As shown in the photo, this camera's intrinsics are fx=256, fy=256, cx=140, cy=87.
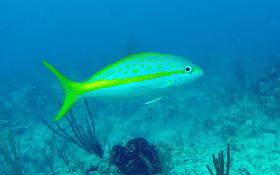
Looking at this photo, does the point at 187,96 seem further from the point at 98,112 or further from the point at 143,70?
the point at 143,70

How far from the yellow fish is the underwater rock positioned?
0.79 meters

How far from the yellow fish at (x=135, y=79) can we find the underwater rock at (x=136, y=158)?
0.79 meters

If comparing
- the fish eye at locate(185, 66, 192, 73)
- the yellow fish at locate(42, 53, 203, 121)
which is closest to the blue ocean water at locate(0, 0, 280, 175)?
the yellow fish at locate(42, 53, 203, 121)

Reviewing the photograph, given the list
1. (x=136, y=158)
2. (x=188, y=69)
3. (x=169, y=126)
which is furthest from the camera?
(x=169, y=126)

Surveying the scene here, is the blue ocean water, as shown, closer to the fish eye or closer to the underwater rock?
the underwater rock

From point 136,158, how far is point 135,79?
1138 mm

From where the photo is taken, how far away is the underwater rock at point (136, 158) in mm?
3459

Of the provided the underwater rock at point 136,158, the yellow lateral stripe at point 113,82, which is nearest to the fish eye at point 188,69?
the yellow lateral stripe at point 113,82

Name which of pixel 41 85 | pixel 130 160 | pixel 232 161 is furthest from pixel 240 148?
pixel 41 85

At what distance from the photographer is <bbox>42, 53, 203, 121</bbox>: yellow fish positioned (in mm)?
3070

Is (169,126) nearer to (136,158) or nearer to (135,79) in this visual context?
(136,158)

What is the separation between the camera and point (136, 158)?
3484 mm

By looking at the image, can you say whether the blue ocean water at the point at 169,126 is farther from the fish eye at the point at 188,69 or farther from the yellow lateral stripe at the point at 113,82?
the fish eye at the point at 188,69

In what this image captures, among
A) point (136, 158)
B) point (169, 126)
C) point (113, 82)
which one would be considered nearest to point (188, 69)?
point (113, 82)
